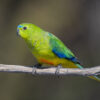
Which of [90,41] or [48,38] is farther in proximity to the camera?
[90,41]

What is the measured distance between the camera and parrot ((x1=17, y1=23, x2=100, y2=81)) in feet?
16.6

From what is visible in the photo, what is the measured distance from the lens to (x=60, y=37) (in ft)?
27.9

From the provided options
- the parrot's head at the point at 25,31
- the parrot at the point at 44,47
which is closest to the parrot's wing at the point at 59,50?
the parrot at the point at 44,47

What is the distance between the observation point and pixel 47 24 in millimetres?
8531

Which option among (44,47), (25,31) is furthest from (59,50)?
(25,31)

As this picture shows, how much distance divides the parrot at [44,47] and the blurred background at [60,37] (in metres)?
3.17

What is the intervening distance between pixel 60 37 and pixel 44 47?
3.44 m

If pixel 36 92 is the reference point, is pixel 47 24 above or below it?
above

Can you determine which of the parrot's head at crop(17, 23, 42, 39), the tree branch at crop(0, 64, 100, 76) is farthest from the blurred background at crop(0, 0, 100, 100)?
the tree branch at crop(0, 64, 100, 76)

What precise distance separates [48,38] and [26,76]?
3669mm

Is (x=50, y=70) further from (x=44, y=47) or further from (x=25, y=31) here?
(x=25, y=31)

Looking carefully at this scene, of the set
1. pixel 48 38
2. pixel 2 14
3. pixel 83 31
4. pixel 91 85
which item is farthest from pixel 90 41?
pixel 48 38

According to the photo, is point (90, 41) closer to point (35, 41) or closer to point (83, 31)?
point (83, 31)

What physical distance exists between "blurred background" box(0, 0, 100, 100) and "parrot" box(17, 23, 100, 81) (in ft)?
10.4
